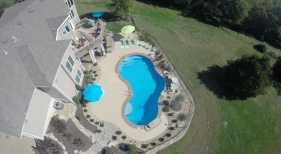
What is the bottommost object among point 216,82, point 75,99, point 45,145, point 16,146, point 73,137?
point 16,146

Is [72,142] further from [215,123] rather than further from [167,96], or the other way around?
[215,123]

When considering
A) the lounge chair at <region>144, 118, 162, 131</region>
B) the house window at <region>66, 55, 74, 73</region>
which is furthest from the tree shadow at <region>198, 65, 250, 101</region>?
the house window at <region>66, 55, 74, 73</region>

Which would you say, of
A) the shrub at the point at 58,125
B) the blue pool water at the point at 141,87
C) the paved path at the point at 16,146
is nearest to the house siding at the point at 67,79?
the shrub at the point at 58,125

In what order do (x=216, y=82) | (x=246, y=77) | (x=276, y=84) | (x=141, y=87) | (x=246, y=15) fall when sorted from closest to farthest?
(x=246, y=77)
(x=141, y=87)
(x=216, y=82)
(x=276, y=84)
(x=246, y=15)

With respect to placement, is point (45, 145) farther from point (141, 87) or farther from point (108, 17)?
point (108, 17)

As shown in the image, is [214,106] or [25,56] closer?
[25,56]

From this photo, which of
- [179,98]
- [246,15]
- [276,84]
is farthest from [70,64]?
[246,15]

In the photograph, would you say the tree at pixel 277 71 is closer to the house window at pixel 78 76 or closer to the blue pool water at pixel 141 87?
the blue pool water at pixel 141 87
